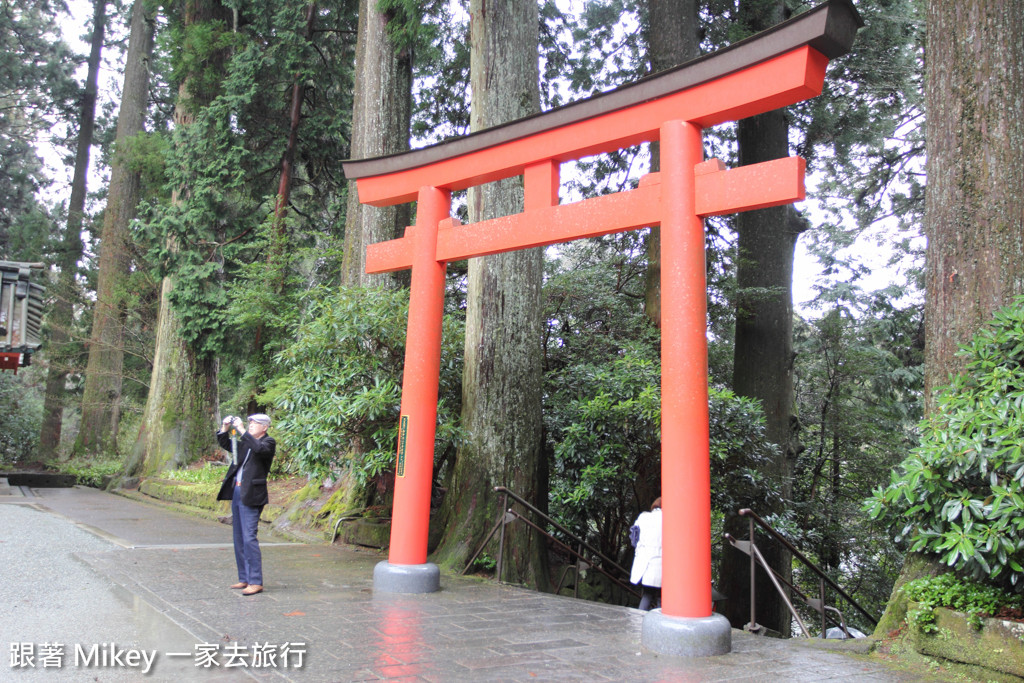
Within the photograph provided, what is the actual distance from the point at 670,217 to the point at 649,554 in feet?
13.1

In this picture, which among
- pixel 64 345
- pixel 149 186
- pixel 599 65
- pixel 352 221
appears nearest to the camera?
pixel 352 221

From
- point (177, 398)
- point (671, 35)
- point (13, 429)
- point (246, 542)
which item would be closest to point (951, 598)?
point (246, 542)

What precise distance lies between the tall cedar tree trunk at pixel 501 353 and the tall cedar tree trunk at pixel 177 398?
373 inches

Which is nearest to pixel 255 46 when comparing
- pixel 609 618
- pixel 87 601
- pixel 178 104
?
pixel 178 104

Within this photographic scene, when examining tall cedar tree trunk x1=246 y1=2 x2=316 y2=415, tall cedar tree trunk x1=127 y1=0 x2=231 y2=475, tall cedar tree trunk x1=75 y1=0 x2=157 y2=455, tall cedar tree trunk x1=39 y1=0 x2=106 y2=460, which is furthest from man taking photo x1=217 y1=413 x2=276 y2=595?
tall cedar tree trunk x1=39 y1=0 x2=106 y2=460

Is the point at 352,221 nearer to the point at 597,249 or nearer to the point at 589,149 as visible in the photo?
the point at 597,249

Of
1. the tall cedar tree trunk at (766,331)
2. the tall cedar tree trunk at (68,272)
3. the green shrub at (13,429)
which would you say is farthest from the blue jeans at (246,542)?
the green shrub at (13,429)

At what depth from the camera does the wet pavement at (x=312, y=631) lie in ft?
13.1

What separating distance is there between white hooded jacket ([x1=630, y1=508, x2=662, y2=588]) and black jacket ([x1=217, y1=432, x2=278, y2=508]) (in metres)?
3.89

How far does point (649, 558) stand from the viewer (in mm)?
7641

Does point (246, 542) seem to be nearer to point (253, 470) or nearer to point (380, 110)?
point (253, 470)

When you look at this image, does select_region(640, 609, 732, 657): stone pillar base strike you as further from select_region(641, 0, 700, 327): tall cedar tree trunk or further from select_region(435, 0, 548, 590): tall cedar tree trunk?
select_region(641, 0, 700, 327): tall cedar tree trunk

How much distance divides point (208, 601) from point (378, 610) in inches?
50.6

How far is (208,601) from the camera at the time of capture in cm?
552
